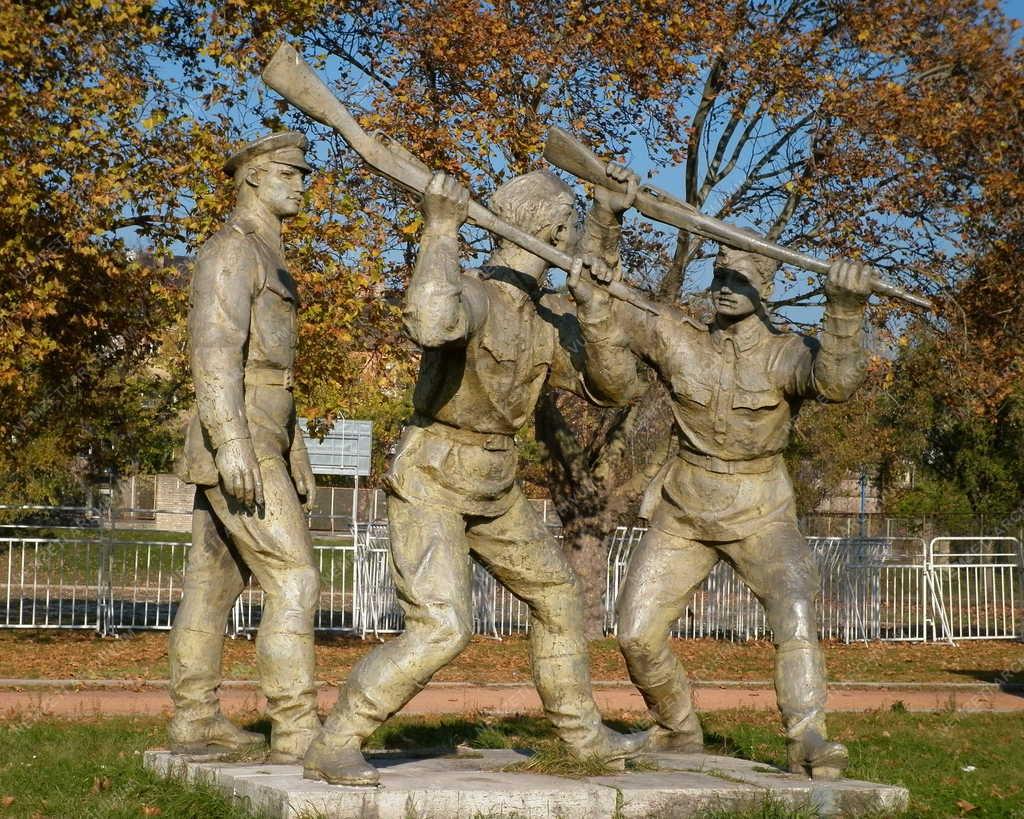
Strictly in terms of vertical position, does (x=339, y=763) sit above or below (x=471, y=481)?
→ below

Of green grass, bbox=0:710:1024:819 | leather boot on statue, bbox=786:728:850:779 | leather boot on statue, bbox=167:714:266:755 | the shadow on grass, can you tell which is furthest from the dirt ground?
leather boot on statue, bbox=786:728:850:779

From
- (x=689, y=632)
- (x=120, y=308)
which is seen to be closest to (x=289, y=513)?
(x=120, y=308)

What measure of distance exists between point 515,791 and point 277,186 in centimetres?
292

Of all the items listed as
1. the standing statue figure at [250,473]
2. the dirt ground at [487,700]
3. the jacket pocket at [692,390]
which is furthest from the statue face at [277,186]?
the dirt ground at [487,700]

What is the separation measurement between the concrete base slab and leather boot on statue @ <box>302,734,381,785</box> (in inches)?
1.8

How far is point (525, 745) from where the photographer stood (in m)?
7.55

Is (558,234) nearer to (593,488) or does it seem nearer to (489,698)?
(489,698)

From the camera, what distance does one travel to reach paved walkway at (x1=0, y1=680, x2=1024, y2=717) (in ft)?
34.1

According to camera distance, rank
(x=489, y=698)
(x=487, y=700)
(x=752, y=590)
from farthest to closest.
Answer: (x=489, y=698), (x=487, y=700), (x=752, y=590)

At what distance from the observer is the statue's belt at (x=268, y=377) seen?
21.5ft

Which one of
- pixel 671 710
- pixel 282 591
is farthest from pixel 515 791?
pixel 671 710

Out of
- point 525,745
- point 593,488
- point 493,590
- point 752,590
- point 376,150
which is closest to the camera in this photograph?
point 376,150

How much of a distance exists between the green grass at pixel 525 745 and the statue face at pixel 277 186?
259cm

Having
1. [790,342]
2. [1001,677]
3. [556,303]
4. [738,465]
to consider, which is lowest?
[1001,677]
